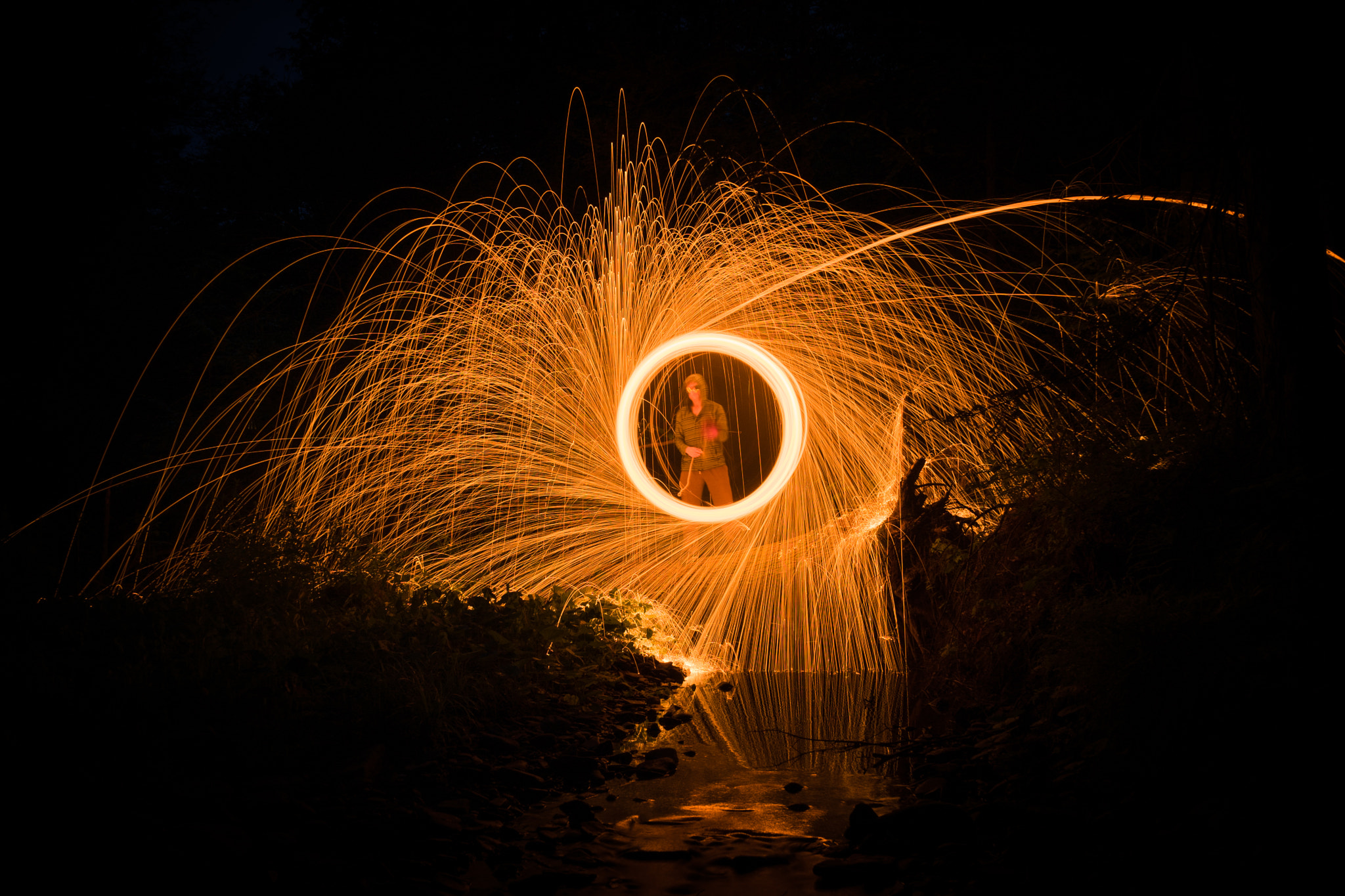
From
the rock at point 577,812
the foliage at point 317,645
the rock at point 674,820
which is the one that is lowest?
the rock at point 674,820

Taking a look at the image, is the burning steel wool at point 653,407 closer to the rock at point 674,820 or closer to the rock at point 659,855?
the rock at point 674,820

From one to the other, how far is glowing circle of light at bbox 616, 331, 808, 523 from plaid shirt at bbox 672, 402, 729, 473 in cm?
180

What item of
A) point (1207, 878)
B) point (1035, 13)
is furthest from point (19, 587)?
point (1035, 13)

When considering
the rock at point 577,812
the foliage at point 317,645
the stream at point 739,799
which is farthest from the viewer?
the foliage at point 317,645

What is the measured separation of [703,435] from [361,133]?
31.6 feet

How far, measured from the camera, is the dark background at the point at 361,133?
11531 millimetres

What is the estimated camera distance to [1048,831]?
3430 mm

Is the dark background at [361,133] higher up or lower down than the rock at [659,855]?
higher up

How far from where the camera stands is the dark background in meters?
11.5

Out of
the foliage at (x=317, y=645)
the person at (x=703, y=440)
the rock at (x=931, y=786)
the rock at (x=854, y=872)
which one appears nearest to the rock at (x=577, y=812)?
the foliage at (x=317, y=645)

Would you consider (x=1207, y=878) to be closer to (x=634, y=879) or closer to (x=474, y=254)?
(x=634, y=879)

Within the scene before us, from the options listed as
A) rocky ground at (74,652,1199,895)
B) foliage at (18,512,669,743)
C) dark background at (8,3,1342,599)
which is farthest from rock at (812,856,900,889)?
dark background at (8,3,1342,599)

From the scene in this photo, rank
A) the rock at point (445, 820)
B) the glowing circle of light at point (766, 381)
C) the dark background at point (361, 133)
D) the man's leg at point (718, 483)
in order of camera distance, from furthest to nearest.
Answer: the dark background at point (361, 133)
the man's leg at point (718, 483)
the glowing circle of light at point (766, 381)
the rock at point (445, 820)

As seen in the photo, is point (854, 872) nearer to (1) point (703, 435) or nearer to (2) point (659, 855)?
(2) point (659, 855)
